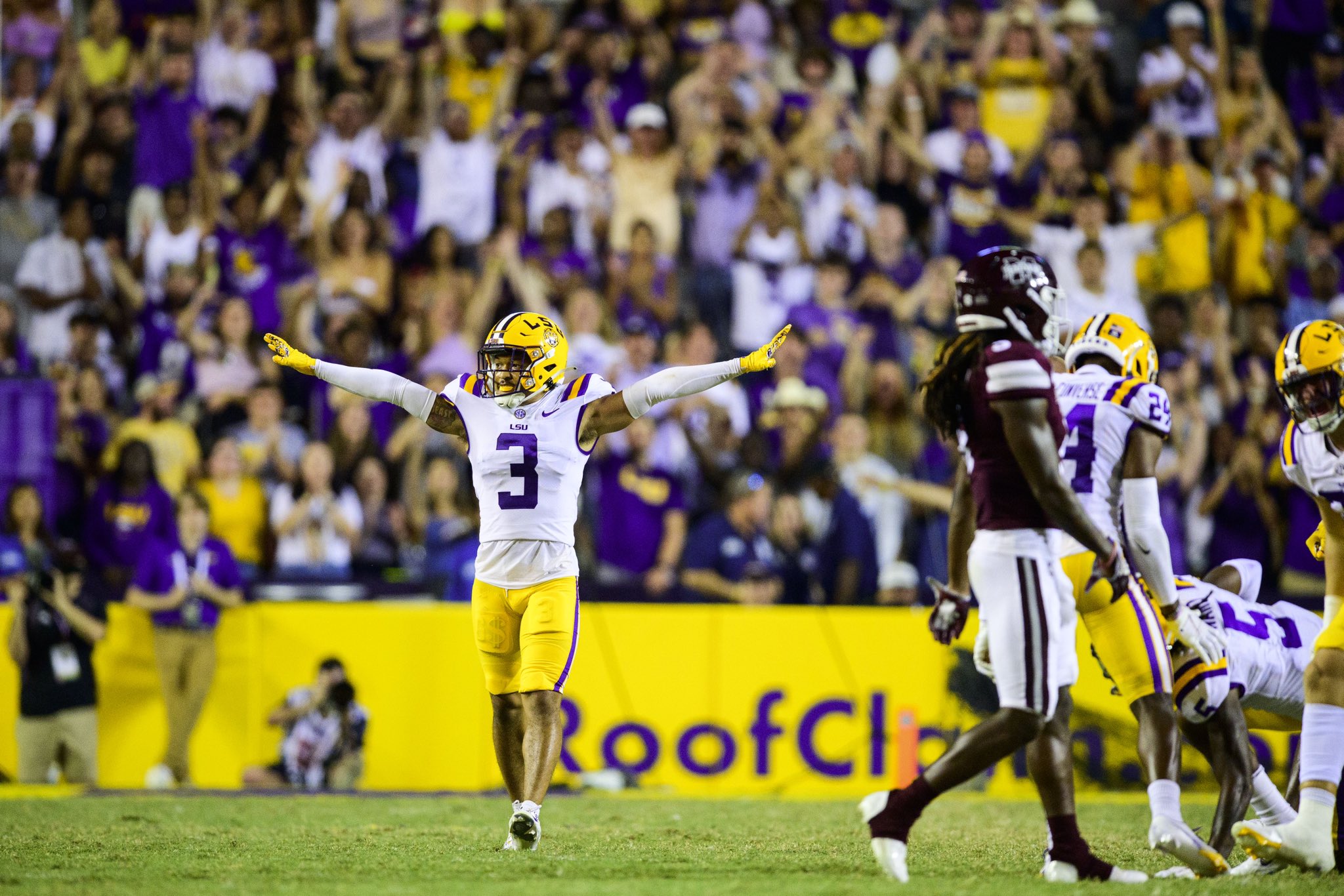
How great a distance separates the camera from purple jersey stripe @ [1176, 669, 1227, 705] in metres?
7.04

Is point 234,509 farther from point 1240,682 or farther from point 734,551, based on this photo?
point 1240,682

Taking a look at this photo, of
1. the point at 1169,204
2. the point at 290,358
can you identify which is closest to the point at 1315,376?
the point at 290,358

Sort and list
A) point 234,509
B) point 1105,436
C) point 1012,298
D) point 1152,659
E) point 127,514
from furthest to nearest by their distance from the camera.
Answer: point 234,509 → point 127,514 → point 1105,436 → point 1152,659 → point 1012,298

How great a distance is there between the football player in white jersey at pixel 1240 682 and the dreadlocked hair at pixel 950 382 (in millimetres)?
1708

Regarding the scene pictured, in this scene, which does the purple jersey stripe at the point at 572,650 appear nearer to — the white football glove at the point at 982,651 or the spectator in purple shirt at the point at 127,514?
the white football glove at the point at 982,651

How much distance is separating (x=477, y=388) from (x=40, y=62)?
9532 millimetres

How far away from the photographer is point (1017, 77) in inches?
618

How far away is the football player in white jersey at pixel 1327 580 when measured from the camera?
6418mm

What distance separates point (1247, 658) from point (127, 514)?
8344 millimetres

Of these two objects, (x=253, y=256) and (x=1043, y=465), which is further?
(x=253, y=256)

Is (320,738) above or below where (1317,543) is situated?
below

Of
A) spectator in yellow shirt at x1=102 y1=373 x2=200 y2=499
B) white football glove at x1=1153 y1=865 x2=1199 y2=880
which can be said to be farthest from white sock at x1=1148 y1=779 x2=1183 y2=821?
spectator in yellow shirt at x1=102 y1=373 x2=200 y2=499

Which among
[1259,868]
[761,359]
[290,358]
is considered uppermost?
[290,358]

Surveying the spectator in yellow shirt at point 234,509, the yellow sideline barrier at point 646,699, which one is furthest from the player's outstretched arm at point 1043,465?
the spectator in yellow shirt at point 234,509
